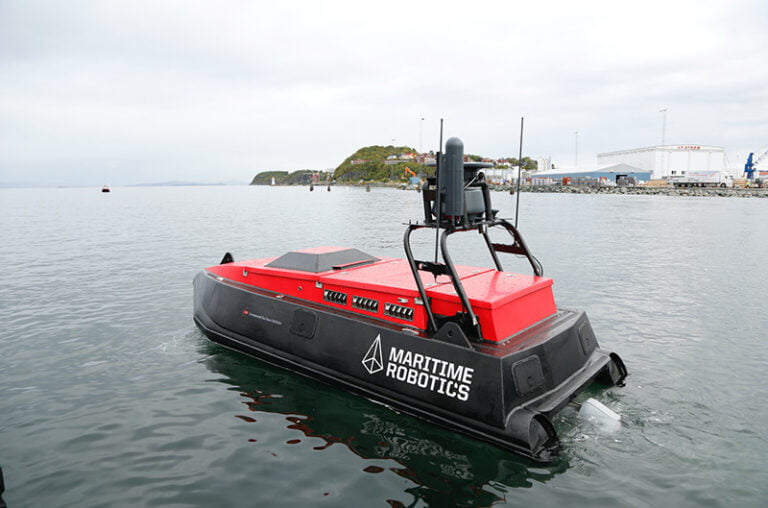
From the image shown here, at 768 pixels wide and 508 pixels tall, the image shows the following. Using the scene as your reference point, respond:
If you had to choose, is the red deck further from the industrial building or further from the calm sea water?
the industrial building

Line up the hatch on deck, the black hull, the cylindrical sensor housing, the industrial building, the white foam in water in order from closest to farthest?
the black hull → the cylindrical sensor housing → the white foam in water → the hatch on deck → the industrial building

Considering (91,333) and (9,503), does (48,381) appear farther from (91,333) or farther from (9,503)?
(9,503)

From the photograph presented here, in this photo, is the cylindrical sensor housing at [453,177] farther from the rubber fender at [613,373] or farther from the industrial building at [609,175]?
the industrial building at [609,175]

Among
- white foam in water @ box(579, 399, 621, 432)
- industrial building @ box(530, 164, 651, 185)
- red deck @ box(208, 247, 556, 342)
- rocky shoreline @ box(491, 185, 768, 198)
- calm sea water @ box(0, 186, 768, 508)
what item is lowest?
calm sea water @ box(0, 186, 768, 508)

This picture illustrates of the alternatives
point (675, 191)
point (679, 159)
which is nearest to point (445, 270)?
point (675, 191)

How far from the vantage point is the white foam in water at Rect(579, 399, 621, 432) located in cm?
562

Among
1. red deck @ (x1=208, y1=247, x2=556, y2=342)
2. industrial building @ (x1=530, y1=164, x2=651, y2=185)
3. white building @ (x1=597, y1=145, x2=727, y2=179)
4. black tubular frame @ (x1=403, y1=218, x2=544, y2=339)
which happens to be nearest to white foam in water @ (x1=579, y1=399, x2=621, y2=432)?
red deck @ (x1=208, y1=247, x2=556, y2=342)

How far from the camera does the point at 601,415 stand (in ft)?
18.8

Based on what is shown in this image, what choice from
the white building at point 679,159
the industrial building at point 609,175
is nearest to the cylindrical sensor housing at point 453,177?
the industrial building at point 609,175

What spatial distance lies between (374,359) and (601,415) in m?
3.00

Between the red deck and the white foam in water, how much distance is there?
1263 mm

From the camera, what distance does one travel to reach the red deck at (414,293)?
→ 18.6 feet

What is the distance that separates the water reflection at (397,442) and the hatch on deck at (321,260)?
1.78 meters

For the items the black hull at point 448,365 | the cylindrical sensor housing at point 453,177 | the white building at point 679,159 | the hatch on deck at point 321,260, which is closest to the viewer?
the black hull at point 448,365
